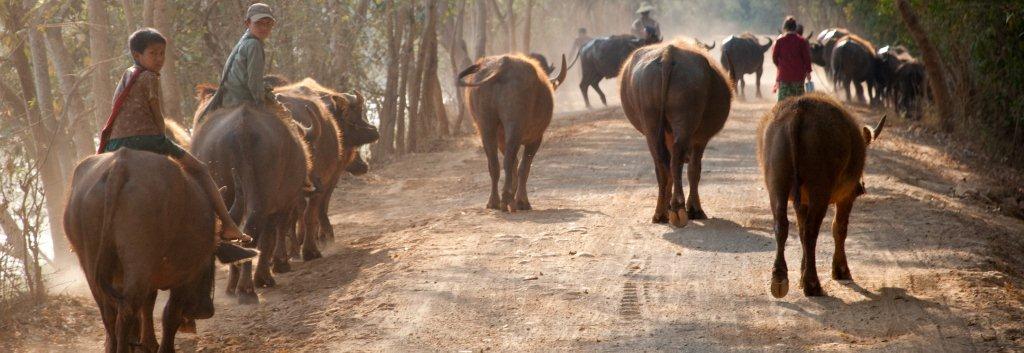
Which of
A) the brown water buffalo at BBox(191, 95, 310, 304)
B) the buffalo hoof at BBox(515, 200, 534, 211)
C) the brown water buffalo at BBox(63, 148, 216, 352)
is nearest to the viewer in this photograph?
the brown water buffalo at BBox(63, 148, 216, 352)

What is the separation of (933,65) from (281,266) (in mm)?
12244

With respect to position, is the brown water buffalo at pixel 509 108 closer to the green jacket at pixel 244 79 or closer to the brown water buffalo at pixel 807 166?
the green jacket at pixel 244 79

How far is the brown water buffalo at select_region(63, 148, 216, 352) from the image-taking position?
217 inches

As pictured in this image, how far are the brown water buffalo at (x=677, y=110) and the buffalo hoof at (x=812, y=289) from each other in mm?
2550

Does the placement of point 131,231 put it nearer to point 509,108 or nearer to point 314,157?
point 314,157

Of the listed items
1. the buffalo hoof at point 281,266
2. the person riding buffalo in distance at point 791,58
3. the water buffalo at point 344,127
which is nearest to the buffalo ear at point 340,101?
the water buffalo at point 344,127

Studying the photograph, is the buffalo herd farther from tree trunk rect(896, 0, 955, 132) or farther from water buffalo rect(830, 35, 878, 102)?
water buffalo rect(830, 35, 878, 102)

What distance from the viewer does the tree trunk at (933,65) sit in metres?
17.0

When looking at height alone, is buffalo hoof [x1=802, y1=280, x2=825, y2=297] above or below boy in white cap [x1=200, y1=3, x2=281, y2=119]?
below

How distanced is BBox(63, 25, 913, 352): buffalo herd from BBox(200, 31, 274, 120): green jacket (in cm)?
12

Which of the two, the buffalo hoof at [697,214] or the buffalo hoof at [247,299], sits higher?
the buffalo hoof at [247,299]

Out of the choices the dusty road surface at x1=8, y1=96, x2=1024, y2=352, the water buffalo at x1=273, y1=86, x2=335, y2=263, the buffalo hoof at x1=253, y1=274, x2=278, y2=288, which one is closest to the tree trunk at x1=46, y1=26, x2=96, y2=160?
the dusty road surface at x1=8, y1=96, x2=1024, y2=352

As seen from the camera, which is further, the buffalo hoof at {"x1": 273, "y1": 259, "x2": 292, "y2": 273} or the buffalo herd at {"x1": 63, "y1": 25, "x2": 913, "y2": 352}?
the buffalo hoof at {"x1": 273, "y1": 259, "x2": 292, "y2": 273}

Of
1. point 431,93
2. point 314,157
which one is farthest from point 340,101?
point 431,93
